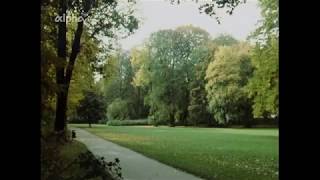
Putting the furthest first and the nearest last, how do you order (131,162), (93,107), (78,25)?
(93,107) → (78,25) → (131,162)

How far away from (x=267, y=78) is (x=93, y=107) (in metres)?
1.35

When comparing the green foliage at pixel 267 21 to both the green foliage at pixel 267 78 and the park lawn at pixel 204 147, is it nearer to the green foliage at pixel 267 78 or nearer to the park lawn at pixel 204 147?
the green foliage at pixel 267 78

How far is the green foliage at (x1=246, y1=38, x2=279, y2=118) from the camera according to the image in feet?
10.0

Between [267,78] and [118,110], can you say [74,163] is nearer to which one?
[118,110]

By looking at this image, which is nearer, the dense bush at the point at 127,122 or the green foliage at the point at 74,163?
the green foliage at the point at 74,163

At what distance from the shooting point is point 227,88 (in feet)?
11.2

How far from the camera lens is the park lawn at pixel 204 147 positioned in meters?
3.10

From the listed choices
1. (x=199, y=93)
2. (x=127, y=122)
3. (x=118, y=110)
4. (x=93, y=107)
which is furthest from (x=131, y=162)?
(x=199, y=93)

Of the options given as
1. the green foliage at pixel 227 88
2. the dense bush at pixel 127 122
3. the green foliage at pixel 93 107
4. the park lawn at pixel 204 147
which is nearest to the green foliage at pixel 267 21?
the green foliage at pixel 227 88

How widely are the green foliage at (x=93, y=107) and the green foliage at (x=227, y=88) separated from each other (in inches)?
33.0

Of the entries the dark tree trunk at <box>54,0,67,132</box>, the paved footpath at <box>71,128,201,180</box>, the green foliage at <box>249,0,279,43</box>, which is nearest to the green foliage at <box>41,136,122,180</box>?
the paved footpath at <box>71,128,201,180</box>

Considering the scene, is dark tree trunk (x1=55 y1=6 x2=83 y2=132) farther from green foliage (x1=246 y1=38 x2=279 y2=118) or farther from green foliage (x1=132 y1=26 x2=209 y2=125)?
green foliage (x1=246 y1=38 x2=279 y2=118)

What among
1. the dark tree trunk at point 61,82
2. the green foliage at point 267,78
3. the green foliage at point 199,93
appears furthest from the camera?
the green foliage at point 199,93
